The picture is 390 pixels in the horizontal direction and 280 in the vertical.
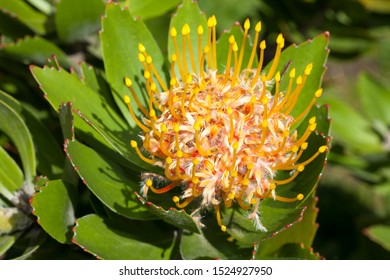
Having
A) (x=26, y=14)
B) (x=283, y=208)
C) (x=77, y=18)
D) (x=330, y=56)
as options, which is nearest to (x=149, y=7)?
(x=77, y=18)

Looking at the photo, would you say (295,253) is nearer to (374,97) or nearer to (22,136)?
(22,136)

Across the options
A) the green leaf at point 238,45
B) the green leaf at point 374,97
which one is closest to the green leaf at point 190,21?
the green leaf at point 238,45

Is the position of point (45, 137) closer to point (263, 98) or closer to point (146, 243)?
point (146, 243)

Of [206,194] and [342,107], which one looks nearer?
[206,194]

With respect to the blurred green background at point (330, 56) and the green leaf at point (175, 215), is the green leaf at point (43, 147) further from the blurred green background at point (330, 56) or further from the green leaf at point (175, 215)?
the green leaf at point (175, 215)
